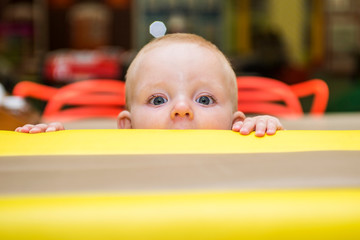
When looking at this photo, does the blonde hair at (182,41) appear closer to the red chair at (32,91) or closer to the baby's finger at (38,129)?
the baby's finger at (38,129)

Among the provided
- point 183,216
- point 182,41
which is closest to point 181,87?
point 182,41

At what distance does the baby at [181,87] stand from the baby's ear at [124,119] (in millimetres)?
13

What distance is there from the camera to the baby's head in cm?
68

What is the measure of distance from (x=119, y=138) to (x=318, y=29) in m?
5.34

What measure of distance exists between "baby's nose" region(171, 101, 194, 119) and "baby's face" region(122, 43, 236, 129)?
0.01 meters

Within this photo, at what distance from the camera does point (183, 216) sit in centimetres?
34

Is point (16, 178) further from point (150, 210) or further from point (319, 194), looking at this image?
point (319, 194)

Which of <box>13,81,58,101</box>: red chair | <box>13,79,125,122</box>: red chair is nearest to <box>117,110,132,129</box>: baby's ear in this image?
<box>13,79,125,122</box>: red chair

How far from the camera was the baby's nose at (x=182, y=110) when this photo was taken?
0.61 m

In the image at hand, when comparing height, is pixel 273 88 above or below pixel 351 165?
above

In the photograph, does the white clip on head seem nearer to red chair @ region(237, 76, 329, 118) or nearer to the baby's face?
red chair @ region(237, 76, 329, 118)

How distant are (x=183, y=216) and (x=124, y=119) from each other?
48 centimetres

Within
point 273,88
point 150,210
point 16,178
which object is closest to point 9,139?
point 16,178

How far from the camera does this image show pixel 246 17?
535 cm
